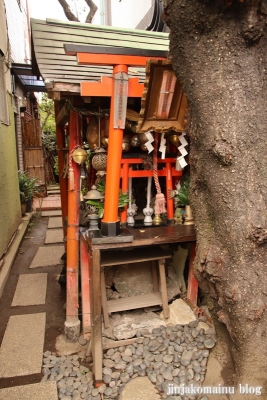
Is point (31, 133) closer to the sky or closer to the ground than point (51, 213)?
closer to the sky

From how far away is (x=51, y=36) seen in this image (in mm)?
4898

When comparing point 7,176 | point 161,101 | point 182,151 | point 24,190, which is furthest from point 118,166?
point 24,190

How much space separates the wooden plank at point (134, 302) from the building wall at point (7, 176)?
335 centimetres

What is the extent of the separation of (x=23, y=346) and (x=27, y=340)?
0.43ft

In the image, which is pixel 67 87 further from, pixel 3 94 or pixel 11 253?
pixel 3 94

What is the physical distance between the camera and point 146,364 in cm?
318

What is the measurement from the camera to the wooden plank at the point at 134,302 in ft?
12.2

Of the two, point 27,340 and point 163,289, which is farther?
point 27,340

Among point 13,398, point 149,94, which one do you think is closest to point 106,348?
point 13,398

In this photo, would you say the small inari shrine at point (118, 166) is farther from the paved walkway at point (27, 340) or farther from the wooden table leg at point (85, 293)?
the paved walkway at point (27, 340)

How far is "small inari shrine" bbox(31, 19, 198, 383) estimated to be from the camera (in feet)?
10.1

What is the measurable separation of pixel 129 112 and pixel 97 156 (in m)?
0.65

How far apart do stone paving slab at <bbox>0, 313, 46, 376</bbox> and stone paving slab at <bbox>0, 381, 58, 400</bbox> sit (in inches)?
9.3

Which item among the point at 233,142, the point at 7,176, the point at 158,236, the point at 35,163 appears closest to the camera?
the point at 233,142
